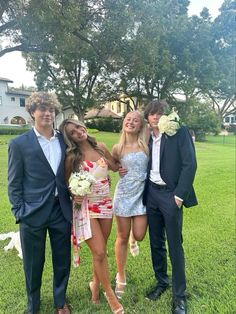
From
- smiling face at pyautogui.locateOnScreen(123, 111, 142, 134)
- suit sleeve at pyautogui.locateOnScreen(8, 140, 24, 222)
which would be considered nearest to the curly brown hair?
suit sleeve at pyautogui.locateOnScreen(8, 140, 24, 222)

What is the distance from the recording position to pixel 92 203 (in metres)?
3.06

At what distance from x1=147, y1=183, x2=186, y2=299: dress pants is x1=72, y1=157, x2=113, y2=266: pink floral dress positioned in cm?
46

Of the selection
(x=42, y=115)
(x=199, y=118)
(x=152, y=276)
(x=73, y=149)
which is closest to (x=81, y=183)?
(x=73, y=149)

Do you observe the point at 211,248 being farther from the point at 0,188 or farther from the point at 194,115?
the point at 194,115

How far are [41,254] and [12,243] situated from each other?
1743 millimetres

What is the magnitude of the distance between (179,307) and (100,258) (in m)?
0.91

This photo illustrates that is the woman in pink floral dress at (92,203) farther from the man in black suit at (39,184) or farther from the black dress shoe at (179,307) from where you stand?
the black dress shoe at (179,307)

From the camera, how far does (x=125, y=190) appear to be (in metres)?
3.35

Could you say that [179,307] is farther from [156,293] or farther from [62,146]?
[62,146]

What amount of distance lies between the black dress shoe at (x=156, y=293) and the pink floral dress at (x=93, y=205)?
98 cm

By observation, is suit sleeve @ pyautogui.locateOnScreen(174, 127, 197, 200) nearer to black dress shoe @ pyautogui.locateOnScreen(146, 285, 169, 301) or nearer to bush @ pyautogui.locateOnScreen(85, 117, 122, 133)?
black dress shoe @ pyautogui.locateOnScreen(146, 285, 169, 301)

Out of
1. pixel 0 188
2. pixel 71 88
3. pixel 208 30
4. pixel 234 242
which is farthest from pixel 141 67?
pixel 71 88

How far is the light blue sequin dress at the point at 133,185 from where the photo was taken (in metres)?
3.29

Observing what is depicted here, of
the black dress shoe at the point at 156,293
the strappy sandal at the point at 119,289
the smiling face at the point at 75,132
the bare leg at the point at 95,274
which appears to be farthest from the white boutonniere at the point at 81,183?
the black dress shoe at the point at 156,293
